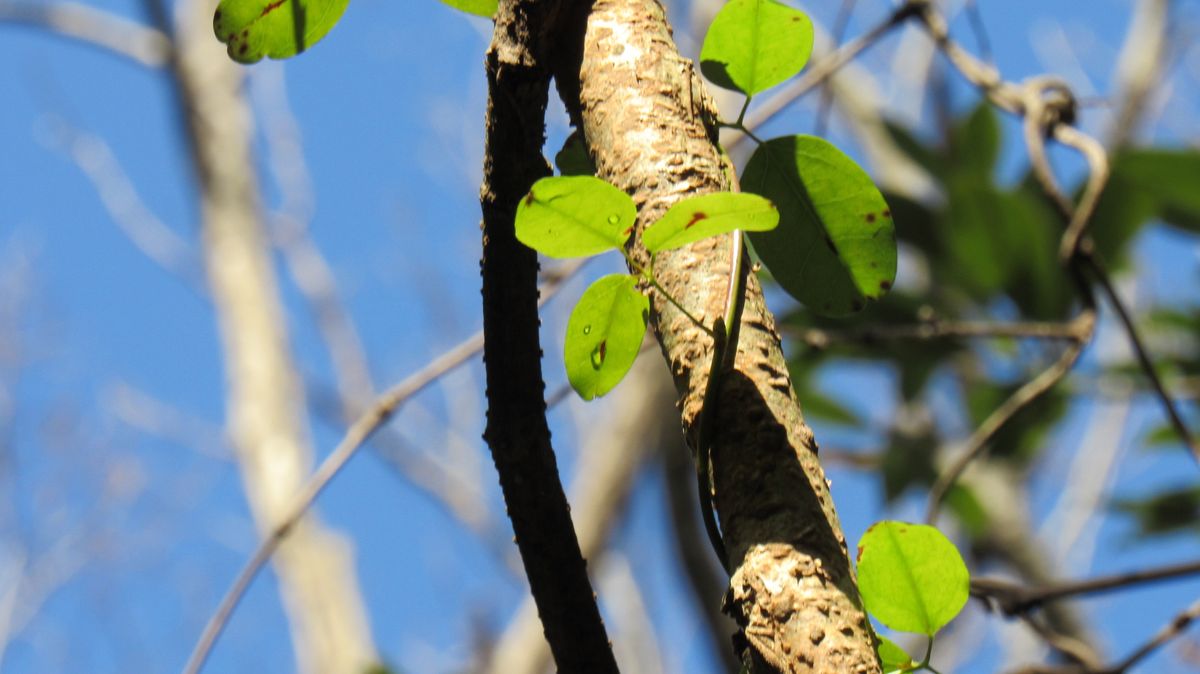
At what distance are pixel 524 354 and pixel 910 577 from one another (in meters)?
0.15

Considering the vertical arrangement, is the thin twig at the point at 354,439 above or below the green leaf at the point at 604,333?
above

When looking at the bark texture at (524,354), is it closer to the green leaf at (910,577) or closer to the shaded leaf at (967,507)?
the green leaf at (910,577)

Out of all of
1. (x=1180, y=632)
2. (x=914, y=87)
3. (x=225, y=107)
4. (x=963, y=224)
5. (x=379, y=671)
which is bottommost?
(x=1180, y=632)

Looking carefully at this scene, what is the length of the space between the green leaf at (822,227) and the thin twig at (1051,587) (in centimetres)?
33

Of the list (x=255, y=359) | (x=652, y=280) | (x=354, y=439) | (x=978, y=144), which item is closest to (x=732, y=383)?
(x=652, y=280)

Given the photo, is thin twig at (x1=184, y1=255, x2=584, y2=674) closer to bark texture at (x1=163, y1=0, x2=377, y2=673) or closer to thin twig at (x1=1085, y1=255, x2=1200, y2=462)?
thin twig at (x1=1085, y1=255, x2=1200, y2=462)

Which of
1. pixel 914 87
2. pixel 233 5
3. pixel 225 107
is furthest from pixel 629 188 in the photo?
pixel 225 107

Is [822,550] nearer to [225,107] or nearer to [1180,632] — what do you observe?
[1180,632]

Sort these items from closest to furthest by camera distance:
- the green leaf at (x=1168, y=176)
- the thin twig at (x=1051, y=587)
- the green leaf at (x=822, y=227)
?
the green leaf at (x=822, y=227)
the thin twig at (x=1051, y=587)
the green leaf at (x=1168, y=176)

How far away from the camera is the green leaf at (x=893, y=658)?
0.39 m

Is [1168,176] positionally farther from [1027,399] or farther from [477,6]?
[477,6]

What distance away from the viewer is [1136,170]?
1446 mm

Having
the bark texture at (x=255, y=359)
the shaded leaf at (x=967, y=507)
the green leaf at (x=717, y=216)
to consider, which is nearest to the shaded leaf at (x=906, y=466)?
the shaded leaf at (x=967, y=507)

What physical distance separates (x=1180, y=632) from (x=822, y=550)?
1.86 feet
